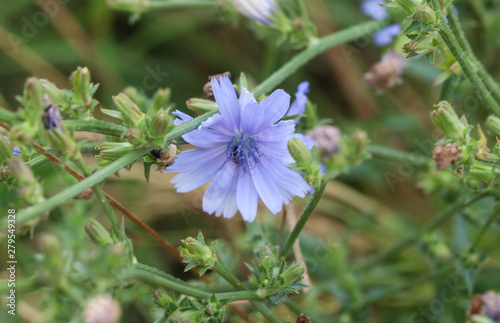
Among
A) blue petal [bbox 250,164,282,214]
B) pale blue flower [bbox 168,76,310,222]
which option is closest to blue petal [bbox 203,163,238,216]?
pale blue flower [bbox 168,76,310,222]

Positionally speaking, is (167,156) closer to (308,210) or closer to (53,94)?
(53,94)

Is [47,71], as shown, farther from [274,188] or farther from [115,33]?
[274,188]

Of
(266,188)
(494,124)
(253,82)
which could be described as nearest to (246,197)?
(266,188)

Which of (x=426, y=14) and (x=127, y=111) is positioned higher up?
(x=426, y=14)

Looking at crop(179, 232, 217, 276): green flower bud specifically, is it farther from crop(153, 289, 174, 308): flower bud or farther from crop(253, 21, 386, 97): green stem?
crop(253, 21, 386, 97): green stem

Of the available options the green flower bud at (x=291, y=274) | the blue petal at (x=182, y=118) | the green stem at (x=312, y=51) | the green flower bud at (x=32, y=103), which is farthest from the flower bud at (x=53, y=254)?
the green stem at (x=312, y=51)

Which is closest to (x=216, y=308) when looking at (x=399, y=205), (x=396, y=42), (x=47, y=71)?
(x=396, y=42)
